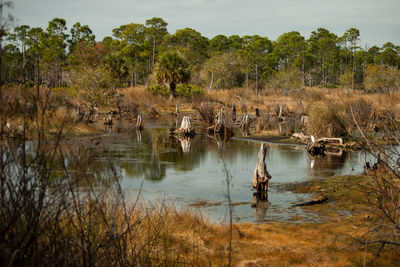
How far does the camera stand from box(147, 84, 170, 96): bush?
1637 inches

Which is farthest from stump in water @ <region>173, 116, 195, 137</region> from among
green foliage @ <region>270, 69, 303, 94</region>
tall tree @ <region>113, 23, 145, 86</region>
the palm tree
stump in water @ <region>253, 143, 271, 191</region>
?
tall tree @ <region>113, 23, 145, 86</region>

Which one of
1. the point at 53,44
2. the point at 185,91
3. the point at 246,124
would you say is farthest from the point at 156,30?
the point at 246,124

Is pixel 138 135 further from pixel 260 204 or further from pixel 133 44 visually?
pixel 133 44

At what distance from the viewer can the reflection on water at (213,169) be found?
384 inches

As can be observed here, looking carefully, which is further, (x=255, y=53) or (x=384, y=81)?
(x=255, y=53)

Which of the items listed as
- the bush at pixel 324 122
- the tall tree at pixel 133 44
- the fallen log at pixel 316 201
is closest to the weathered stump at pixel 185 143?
the bush at pixel 324 122

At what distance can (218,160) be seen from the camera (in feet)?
54.3

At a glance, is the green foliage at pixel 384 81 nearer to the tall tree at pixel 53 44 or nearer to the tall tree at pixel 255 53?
the tall tree at pixel 255 53

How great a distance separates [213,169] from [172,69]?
91.1ft

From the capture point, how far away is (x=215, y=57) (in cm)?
5659

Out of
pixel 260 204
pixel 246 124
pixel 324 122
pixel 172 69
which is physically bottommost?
pixel 260 204

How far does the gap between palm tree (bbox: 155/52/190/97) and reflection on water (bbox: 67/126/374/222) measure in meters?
19.0

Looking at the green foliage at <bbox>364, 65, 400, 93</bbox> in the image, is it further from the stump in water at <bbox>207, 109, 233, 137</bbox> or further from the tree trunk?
the stump in water at <bbox>207, 109, 233, 137</bbox>

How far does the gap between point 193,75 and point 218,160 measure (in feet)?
133
